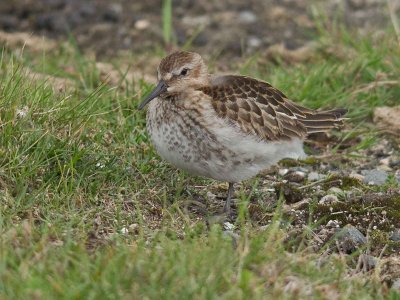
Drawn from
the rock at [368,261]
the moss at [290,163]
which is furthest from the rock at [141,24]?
the rock at [368,261]

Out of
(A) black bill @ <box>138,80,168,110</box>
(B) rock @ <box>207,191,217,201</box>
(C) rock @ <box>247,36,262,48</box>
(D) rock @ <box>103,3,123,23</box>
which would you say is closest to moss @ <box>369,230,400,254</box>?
(B) rock @ <box>207,191,217,201</box>

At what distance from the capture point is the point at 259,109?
6.81m

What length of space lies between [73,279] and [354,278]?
Answer: 1.66 meters

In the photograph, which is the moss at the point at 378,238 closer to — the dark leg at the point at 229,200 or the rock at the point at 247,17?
the dark leg at the point at 229,200

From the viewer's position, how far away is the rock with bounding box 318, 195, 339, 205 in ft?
22.6

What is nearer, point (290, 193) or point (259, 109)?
point (259, 109)

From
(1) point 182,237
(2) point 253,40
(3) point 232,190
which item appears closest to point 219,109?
(3) point 232,190

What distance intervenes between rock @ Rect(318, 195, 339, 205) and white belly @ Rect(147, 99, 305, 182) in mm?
645

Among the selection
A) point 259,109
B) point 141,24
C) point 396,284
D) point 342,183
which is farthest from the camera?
point 141,24

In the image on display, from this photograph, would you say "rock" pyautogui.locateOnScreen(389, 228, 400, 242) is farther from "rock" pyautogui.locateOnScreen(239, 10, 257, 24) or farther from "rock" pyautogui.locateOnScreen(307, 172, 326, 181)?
"rock" pyautogui.locateOnScreen(239, 10, 257, 24)

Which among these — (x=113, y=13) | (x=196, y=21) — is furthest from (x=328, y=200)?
(x=113, y=13)

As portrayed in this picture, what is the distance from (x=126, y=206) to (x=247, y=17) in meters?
5.77

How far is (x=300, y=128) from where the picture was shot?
7117 mm

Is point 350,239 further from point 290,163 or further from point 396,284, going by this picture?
point 290,163
